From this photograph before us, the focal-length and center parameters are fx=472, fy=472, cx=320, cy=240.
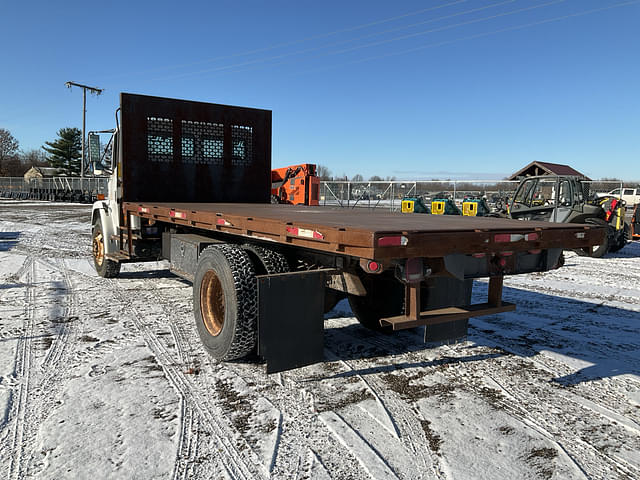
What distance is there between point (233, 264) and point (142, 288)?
4190 millimetres

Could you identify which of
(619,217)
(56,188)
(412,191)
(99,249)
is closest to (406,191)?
(412,191)

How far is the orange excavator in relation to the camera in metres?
18.2

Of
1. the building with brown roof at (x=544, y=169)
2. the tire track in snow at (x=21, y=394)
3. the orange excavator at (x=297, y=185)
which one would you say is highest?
the building with brown roof at (x=544, y=169)

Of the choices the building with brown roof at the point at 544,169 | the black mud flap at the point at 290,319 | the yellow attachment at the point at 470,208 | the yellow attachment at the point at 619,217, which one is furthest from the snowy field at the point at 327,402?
the building with brown roof at the point at 544,169

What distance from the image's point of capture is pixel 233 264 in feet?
13.5

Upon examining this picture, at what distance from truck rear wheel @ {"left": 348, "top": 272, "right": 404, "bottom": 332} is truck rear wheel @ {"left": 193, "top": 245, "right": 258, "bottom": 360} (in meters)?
1.02

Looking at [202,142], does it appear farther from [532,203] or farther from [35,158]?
[35,158]

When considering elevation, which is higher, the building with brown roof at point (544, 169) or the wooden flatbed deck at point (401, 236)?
the building with brown roof at point (544, 169)

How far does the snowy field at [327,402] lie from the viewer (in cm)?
285

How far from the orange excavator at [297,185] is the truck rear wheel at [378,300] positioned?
1296cm

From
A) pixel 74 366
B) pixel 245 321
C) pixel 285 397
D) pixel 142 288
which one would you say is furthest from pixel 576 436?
pixel 142 288

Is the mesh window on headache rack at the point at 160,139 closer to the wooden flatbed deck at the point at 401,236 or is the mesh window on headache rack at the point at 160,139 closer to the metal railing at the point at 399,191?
the wooden flatbed deck at the point at 401,236

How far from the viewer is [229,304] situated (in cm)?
411

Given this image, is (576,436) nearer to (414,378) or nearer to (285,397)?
(414,378)
